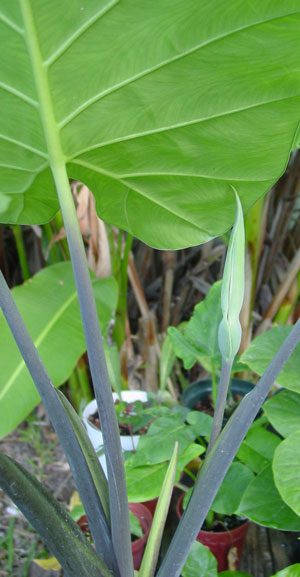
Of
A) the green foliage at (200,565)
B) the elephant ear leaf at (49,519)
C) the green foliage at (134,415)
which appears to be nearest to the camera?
the elephant ear leaf at (49,519)

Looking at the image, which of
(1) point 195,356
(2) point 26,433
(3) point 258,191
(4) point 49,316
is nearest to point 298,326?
(3) point 258,191

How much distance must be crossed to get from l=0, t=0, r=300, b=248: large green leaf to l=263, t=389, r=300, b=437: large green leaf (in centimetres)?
28

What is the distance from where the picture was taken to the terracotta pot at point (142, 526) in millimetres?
767

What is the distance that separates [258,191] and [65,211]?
0.23 m

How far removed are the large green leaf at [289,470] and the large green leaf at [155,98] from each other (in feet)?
0.92

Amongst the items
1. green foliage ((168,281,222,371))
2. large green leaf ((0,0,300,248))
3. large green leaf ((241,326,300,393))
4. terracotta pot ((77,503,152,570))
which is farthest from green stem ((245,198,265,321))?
terracotta pot ((77,503,152,570))

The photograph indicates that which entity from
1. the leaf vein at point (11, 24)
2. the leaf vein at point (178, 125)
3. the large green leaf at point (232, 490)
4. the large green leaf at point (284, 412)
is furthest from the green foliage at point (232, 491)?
the leaf vein at point (11, 24)

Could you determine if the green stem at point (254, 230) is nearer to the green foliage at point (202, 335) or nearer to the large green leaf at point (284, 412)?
the green foliage at point (202, 335)

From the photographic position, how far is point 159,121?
50 centimetres

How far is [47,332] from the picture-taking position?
3.05ft

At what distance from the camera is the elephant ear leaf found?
0.35 metres

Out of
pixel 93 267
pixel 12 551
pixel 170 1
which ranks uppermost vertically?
pixel 170 1

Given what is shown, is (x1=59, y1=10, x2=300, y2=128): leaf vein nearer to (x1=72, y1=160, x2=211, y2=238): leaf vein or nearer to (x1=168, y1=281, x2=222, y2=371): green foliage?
(x1=72, y1=160, x2=211, y2=238): leaf vein

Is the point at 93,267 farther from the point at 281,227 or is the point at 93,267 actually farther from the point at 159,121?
the point at 159,121
